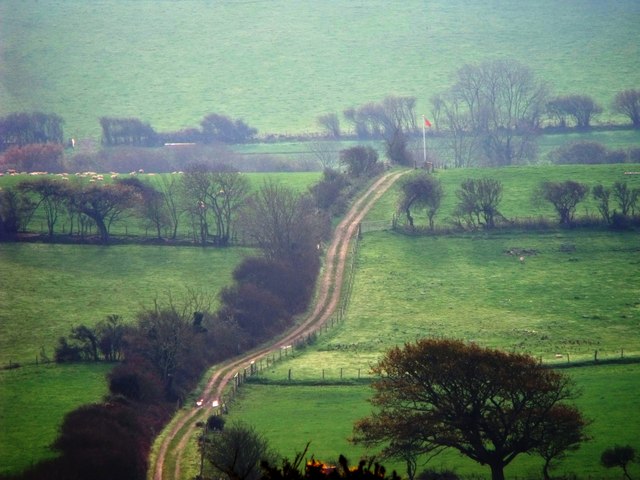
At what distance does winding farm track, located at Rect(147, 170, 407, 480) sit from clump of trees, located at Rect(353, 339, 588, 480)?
1032 centimetres

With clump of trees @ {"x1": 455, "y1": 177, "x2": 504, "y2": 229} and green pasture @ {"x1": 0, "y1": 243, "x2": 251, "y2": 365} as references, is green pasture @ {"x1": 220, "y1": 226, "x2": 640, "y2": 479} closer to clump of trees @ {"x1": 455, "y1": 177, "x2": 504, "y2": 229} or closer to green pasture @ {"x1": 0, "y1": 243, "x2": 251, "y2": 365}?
clump of trees @ {"x1": 455, "y1": 177, "x2": 504, "y2": 229}

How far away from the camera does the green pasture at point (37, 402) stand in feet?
186

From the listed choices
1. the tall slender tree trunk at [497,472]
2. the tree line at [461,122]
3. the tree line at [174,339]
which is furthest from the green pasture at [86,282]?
the tree line at [461,122]

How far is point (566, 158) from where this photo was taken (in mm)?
153625

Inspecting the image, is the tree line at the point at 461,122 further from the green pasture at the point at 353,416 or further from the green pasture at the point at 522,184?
the green pasture at the point at 353,416

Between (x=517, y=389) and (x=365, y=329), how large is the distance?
A: 33.3 m

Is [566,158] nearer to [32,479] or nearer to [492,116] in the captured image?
[492,116]

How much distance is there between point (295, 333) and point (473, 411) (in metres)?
32.9

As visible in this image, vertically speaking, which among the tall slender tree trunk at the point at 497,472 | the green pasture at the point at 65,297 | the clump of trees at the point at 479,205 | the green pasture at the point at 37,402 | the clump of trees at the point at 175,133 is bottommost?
the tall slender tree trunk at the point at 497,472

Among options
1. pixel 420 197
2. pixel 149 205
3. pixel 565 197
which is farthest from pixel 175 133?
pixel 565 197

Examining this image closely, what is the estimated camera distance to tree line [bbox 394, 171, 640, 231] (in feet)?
358

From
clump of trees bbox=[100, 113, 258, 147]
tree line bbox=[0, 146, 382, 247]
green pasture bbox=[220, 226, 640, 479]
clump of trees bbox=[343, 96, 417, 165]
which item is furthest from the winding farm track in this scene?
clump of trees bbox=[100, 113, 258, 147]

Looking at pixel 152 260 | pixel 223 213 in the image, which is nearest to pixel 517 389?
pixel 152 260

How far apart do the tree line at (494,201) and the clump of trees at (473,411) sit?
54.0m
